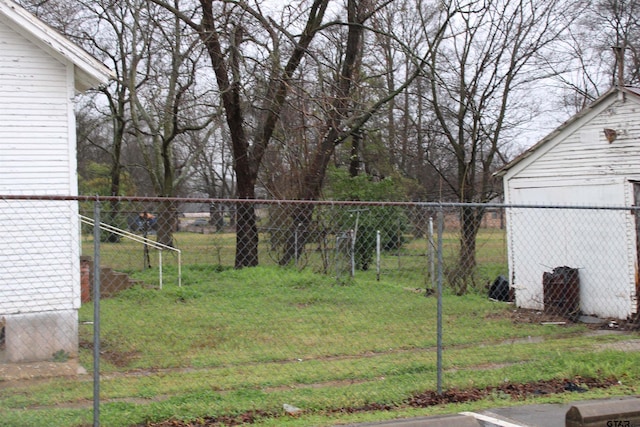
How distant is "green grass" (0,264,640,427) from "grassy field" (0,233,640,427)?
0.07ft

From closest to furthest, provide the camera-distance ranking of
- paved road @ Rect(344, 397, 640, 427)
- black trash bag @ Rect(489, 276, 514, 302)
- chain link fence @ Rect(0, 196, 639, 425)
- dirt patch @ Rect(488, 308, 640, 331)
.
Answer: paved road @ Rect(344, 397, 640, 427) < chain link fence @ Rect(0, 196, 639, 425) < dirt patch @ Rect(488, 308, 640, 331) < black trash bag @ Rect(489, 276, 514, 302)

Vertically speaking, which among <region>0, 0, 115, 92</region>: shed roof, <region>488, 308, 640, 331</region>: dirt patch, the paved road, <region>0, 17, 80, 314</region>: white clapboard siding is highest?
<region>0, 0, 115, 92</region>: shed roof

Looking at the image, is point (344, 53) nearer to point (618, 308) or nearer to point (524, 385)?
point (618, 308)

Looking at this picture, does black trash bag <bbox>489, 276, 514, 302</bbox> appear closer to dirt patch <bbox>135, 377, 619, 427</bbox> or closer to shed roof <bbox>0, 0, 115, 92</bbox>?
dirt patch <bbox>135, 377, 619, 427</bbox>

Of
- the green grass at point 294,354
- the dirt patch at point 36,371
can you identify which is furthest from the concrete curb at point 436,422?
the dirt patch at point 36,371

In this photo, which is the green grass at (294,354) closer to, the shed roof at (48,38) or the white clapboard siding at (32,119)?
the white clapboard siding at (32,119)

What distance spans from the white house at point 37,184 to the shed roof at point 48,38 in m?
0.01

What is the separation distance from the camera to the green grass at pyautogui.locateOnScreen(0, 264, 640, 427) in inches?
250

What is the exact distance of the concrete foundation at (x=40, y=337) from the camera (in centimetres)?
896

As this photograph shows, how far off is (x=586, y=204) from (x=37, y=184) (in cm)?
976

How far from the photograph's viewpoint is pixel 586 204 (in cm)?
1271

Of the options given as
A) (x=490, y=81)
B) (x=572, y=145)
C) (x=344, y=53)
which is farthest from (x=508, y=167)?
(x=490, y=81)

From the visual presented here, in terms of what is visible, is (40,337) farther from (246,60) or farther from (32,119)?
(246,60)

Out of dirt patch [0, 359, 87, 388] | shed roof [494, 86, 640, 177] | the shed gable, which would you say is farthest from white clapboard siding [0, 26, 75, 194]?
the shed gable
